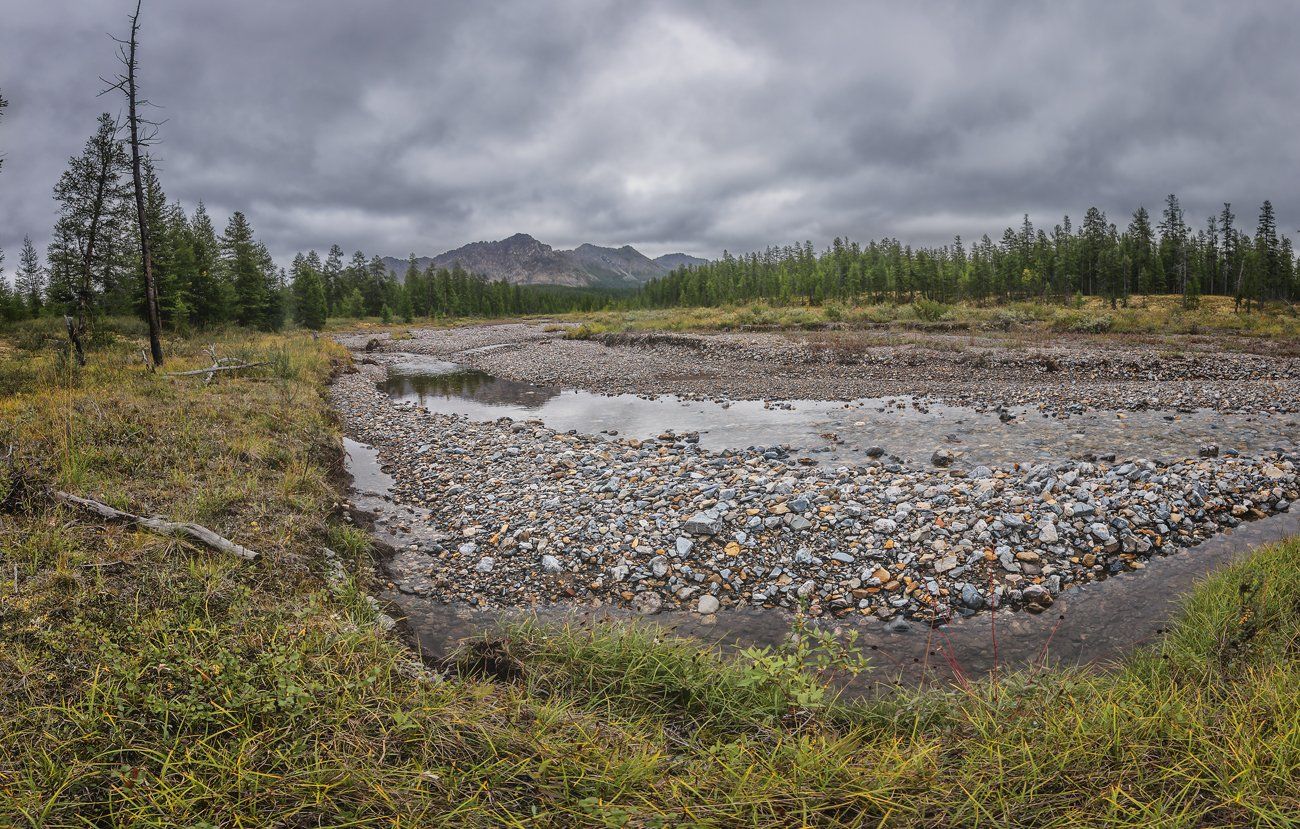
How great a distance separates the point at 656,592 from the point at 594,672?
2.11 m

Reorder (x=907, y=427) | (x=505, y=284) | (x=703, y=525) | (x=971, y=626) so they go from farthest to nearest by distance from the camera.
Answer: (x=505, y=284) < (x=907, y=427) < (x=703, y=525) < (x=971, y=626)

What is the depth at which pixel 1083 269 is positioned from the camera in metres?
83.1

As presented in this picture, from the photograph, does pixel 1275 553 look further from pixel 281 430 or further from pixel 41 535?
pixel 281 430

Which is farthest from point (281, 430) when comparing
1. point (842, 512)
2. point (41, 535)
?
point (842, 512)

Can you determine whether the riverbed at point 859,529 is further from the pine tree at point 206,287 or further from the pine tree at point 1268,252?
the pine tree at point 1268,252

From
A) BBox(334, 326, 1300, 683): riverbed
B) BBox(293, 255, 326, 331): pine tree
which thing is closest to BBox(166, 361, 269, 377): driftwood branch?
BBox(334, 326, 1300, 683): riverbed

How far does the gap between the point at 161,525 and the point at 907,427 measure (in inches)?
543

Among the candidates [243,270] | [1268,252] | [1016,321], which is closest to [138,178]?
[243,270]

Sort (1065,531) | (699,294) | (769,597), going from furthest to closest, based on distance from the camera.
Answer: (699,294)
(1065,531)
(769,597)

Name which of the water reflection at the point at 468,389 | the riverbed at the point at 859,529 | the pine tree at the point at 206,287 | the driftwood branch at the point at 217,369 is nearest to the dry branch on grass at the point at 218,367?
the driftwood branch at the point at 217,369

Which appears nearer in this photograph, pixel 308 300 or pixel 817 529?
pixel 817 529

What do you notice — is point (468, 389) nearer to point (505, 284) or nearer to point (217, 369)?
point (217, 369)

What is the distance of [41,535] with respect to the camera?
193 inches

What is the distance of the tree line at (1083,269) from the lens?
7456 centimetres
